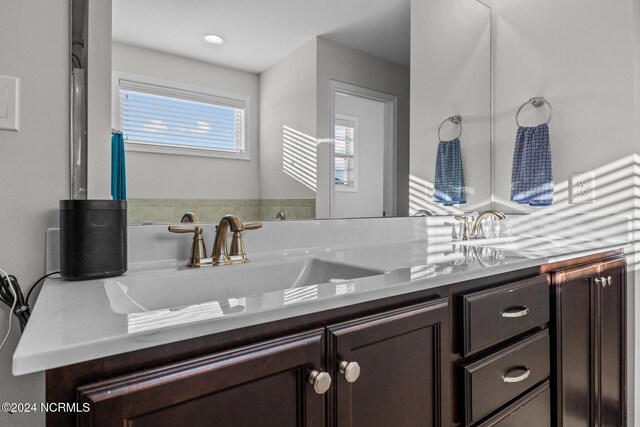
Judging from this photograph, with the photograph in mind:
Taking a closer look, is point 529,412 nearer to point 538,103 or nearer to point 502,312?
point 502,312

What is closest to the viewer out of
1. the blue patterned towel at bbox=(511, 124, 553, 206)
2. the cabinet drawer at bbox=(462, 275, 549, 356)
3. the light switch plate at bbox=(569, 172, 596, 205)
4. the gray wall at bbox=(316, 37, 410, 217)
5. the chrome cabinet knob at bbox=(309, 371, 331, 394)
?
the chrome cabinet knob at bbox=(309, 371, 331, 394)

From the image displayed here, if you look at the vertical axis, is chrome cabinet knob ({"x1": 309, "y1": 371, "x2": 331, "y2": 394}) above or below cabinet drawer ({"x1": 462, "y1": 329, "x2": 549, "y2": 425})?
above

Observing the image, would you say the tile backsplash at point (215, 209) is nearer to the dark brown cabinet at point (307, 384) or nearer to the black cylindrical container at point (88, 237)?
the black cylindrical container at point (88, 237)

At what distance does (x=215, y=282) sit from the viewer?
97 centimetres

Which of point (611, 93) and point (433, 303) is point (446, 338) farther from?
point (611, 93)

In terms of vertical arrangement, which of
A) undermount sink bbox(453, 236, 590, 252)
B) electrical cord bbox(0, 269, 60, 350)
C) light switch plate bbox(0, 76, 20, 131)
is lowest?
electrical cord bbox(0, 269, 60, 350)

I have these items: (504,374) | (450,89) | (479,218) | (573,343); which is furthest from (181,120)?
(573,343)

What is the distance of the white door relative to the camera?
1.43 meters

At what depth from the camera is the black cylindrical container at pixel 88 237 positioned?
787mm

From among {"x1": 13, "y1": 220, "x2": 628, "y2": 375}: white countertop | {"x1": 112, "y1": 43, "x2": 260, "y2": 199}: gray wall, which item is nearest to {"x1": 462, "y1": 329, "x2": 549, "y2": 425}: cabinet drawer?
{"x1": 13, "y1": 220, "x2": 628, "y2": 375}: white countertop

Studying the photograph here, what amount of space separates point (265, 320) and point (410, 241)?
115 centimetres

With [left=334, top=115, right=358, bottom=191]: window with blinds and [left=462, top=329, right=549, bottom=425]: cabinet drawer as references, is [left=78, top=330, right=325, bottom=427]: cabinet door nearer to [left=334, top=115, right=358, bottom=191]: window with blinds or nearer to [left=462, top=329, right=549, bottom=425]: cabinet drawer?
[left=462, top=329, right=549, bottom=425]: cabinet drawer

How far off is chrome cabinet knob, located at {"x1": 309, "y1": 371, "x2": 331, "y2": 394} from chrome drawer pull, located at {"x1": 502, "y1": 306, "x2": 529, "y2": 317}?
0.64 m

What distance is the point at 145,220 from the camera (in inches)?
41.1
